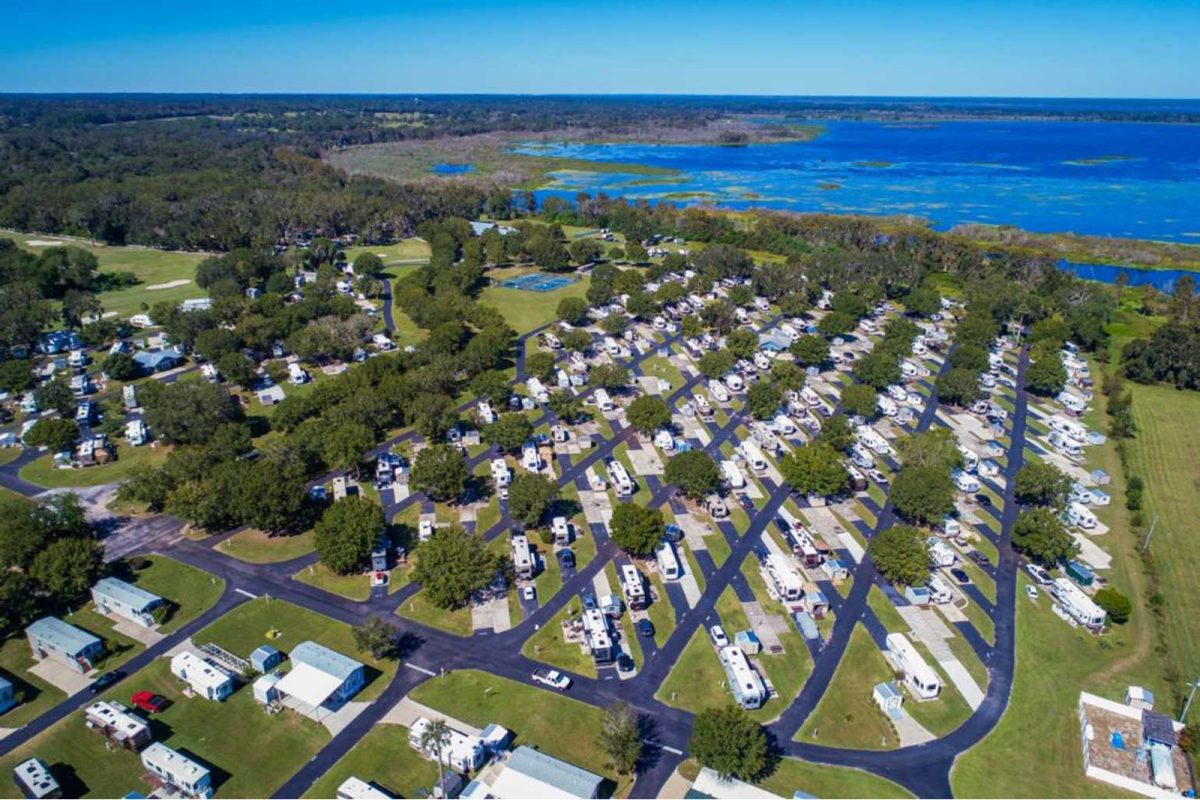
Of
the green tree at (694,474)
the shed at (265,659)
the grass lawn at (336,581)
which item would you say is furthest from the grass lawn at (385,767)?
the green tree at (694,474)

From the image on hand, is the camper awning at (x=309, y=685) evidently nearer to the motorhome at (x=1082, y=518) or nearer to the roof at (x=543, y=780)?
the roof at (x=543, y=780)

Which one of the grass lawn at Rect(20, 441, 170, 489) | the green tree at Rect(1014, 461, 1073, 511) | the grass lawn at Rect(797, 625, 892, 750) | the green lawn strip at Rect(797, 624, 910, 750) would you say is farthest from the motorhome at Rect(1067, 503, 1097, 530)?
the grass lawn at Rect(20, 441, 170, 489)

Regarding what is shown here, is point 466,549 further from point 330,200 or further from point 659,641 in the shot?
point 330,200

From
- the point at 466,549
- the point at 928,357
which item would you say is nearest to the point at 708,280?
the point at 928,357

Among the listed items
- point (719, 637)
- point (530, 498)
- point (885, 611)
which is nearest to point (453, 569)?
point (530, 498)

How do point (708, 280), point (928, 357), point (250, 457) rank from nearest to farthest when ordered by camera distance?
point (250, 457) → point (928, 357) → point (708, 280)
